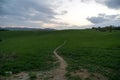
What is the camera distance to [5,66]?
24.5 m

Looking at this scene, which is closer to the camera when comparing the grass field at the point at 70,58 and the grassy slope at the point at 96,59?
the grassy slope at the point at 96,59

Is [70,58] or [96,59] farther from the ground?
[96,59]

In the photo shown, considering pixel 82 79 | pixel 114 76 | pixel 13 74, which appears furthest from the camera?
pixel 13 74

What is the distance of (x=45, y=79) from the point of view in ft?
57.9

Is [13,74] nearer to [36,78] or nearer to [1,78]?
[1,78]

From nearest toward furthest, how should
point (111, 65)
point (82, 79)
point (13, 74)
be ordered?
point (82, 79)
point (13, 74)
point (111, 65)

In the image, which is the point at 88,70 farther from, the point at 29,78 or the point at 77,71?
the point at 29,78

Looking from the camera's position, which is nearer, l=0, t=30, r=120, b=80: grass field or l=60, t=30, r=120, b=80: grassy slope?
l=60, t=30, r=120, b=80: grassy slope

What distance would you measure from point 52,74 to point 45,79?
1.51 meters

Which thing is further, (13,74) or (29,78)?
(13,74)

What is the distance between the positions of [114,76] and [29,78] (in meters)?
8.67

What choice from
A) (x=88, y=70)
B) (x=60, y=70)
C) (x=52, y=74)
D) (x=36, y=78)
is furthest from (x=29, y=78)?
(x=88, y=70)

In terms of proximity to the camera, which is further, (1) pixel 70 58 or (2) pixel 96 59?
(1) pixel 70 58

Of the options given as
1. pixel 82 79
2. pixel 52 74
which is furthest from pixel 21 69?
pixel 82 79
